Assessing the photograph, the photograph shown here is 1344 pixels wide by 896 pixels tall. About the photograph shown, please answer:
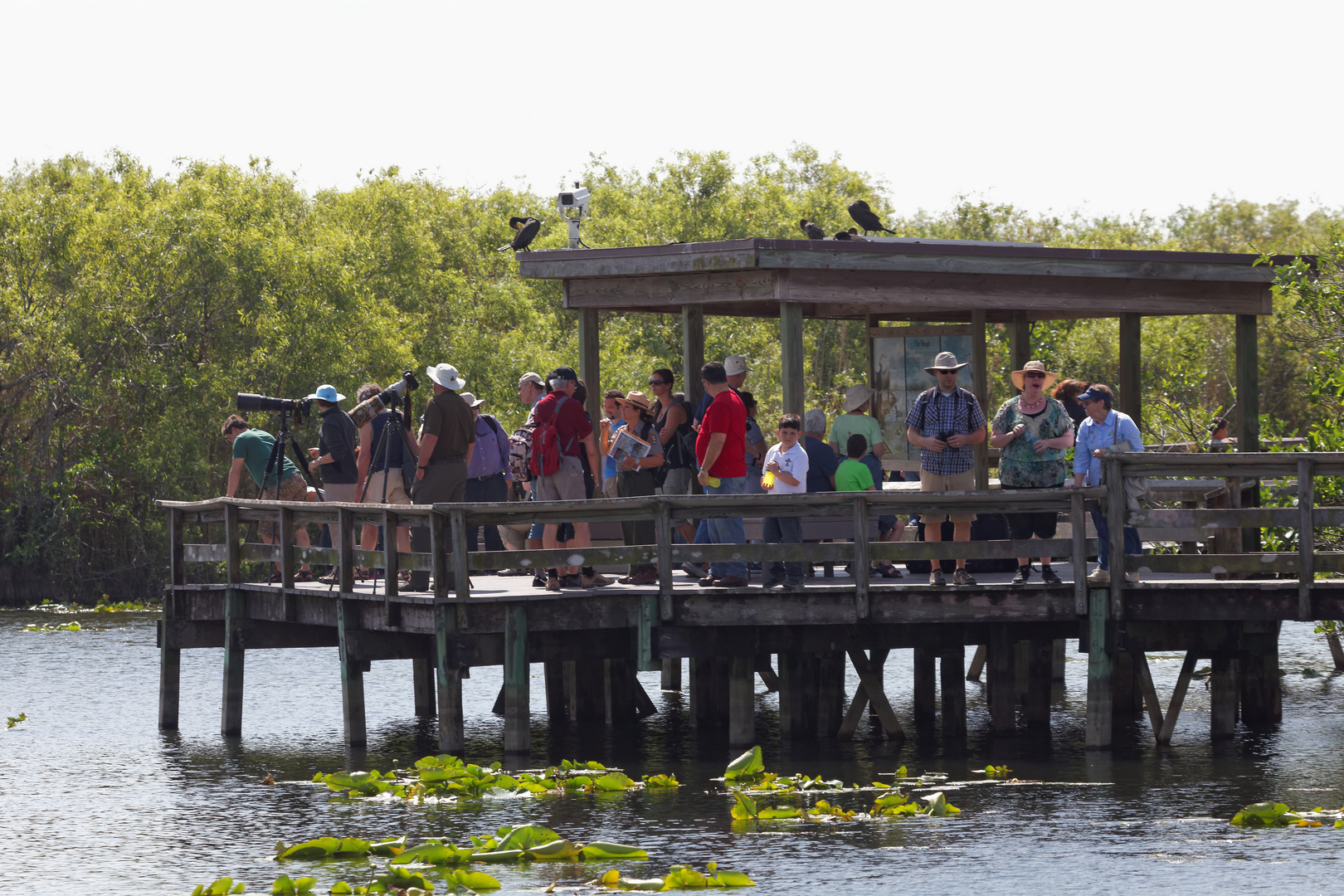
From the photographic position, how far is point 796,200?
55625mm

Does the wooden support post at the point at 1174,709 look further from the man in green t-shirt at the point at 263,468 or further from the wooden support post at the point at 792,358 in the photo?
the man in green t-shirt at the point at 263,468

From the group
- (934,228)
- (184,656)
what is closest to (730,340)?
(934,228)

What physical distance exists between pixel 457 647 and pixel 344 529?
1761 millimetres

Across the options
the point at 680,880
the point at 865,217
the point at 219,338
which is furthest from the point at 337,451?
the point at 219,338

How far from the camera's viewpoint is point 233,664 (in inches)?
709

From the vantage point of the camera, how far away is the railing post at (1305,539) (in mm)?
13688

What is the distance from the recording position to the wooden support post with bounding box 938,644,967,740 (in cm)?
1695

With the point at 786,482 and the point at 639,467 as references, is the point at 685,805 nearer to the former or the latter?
the point at 786,482

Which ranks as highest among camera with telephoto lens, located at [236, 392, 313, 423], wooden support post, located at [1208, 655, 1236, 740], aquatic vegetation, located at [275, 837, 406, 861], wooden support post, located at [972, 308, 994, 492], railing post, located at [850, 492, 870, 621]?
wooden support post, located at [972, 308, 994, 492]

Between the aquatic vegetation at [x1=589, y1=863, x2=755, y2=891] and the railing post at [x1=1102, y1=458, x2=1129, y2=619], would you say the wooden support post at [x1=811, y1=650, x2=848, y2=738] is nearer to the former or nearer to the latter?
the railing post at [x1=1102, y1=458, x2=1129, y2=619]

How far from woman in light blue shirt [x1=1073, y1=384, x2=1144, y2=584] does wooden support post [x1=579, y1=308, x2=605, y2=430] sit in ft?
17.3

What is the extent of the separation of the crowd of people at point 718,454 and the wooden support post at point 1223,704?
2209 mm

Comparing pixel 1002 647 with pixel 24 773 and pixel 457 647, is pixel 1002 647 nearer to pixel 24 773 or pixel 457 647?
pixel 457 647

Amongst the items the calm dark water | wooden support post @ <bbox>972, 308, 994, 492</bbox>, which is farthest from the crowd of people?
wooden support post @ <bbox>972, 308, 994, 492</bbox>
